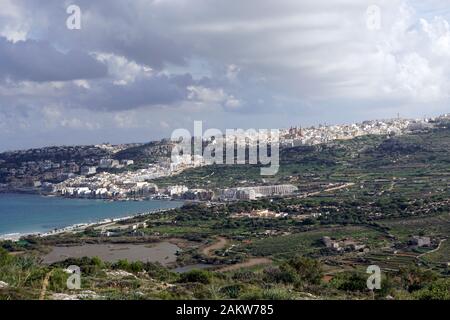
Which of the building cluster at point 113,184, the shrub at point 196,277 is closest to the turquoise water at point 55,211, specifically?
the building cluster at point 113,184

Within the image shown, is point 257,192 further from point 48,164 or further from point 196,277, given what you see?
point 48,164

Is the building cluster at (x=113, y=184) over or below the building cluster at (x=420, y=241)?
below

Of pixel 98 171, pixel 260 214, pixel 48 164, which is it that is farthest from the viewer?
pixel 48 164

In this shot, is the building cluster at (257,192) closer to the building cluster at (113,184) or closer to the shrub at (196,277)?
the building cluster at (113,184)

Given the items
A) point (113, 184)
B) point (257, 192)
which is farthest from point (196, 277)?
point (113, 184)

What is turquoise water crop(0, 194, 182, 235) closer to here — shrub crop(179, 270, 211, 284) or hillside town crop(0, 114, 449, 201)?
hillside town crop(0, 114, 449, 201)
